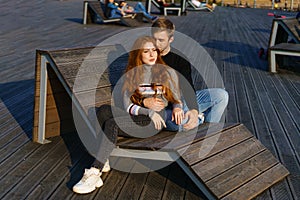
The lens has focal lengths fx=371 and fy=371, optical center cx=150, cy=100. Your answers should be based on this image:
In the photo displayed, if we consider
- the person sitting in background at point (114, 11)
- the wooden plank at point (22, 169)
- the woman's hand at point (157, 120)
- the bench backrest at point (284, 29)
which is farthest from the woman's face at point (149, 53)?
the person sitting in background at point (114, 11)

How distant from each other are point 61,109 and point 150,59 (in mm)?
1283

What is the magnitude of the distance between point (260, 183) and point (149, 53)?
4.67 feet

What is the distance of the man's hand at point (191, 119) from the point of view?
3.23 metres

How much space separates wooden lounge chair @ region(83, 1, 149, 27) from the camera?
12.9 meters

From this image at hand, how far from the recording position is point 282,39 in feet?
28.9

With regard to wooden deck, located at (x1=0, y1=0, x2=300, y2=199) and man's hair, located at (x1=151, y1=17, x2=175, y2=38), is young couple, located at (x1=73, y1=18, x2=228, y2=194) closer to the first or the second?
man's hair, located at (x1=151, y1=17, x2=175, y2=38)

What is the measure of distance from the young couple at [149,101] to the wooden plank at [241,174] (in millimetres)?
546

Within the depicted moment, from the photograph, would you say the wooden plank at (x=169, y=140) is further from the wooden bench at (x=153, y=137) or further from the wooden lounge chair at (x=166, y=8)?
the wooden lounge chair at (x=166, y=8)

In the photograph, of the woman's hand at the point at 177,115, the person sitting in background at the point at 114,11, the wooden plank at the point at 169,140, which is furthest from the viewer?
the person sitting in background at the point at 114,11

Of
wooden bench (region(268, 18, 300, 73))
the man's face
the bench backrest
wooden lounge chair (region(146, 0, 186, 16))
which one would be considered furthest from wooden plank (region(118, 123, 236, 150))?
wooden lounge chair (region(146, 0, 186, 16))

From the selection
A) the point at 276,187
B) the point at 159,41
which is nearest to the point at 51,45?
the point at 159,41

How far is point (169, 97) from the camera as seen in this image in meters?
3.27

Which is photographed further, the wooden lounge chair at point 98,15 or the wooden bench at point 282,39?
the wooden lounge chair at point 98,15

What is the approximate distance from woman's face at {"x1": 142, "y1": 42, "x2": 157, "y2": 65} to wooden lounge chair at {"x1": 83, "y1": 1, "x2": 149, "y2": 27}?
10.2 m
